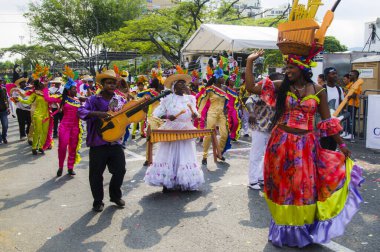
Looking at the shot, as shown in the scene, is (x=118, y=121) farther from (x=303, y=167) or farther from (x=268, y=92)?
(x=303, y=167)

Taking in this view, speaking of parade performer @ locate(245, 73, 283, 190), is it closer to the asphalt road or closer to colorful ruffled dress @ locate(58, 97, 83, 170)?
the asphalt road

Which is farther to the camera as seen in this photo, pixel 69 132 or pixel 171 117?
pixel 69 132

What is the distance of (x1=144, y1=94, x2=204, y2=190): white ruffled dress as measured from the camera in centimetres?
633

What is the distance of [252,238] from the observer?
4.54 m

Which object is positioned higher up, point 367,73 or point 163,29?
point 163,29

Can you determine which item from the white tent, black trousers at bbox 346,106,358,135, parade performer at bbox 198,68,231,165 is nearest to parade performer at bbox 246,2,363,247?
parade performer at bbox 198,68,231,165

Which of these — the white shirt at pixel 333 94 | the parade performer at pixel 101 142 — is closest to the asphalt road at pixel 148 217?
the parade performer at pixel 101 142

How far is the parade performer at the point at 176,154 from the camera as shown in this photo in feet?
20.8

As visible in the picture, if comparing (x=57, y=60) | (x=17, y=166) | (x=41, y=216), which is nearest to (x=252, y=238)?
(x=41, y=216)

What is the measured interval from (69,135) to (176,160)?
2676mm

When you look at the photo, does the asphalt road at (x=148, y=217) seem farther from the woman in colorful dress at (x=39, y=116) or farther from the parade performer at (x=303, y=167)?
the woman in colorful dress at (x=39, y=116)

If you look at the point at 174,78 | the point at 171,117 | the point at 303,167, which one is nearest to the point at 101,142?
the point at 171,117

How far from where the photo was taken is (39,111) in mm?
10344

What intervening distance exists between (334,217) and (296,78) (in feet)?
4.87
